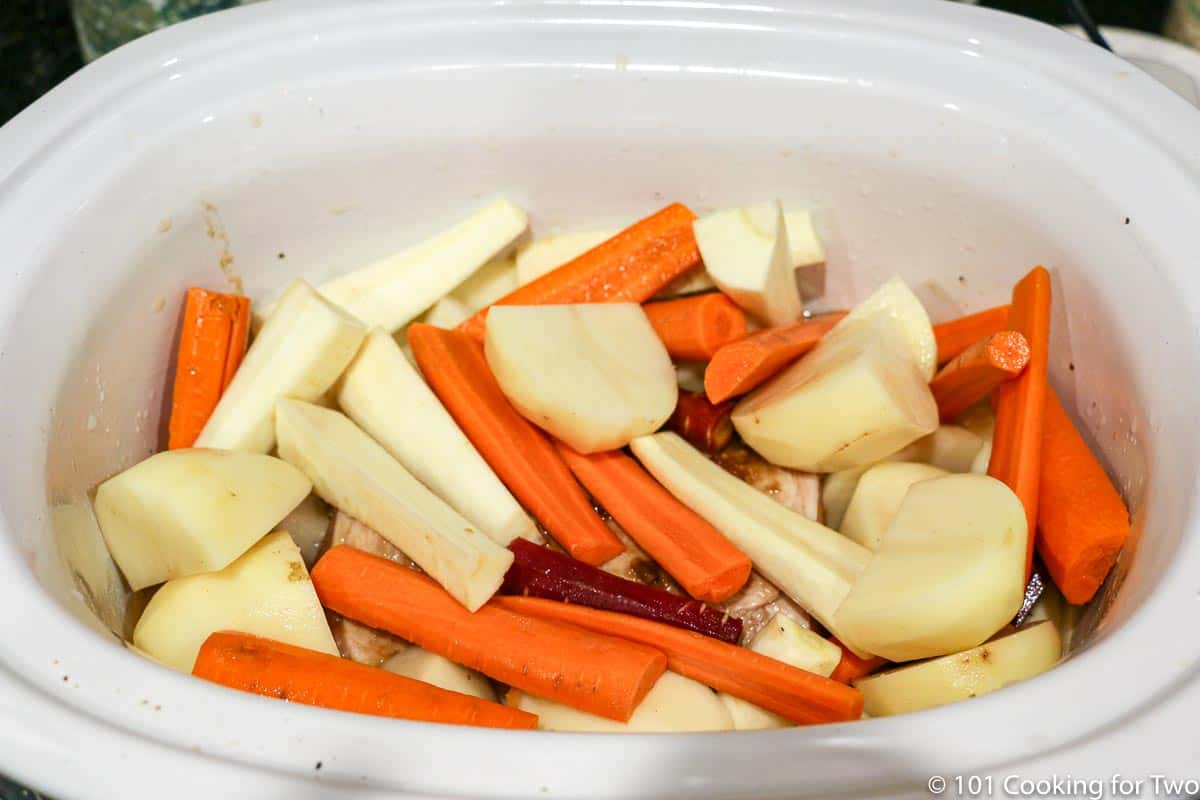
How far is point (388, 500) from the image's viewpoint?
1.04m

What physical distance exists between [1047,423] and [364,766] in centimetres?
81

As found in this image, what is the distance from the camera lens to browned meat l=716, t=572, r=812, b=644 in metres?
1.05

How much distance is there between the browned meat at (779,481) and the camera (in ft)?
3.74

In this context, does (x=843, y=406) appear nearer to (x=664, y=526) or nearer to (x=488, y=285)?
(x=664, y=526)

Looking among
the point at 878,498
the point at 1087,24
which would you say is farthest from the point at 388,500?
the point at 1087,24

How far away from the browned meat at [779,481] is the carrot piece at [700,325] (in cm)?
14

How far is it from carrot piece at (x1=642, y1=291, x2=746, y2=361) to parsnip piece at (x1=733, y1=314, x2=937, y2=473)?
3.6 inches

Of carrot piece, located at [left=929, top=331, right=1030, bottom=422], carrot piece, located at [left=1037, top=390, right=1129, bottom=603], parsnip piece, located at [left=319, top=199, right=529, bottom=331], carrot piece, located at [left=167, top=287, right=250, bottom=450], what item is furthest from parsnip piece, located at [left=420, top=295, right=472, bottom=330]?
carrot piece, located at [left=1037, top=390, right=1129, bottom=603]

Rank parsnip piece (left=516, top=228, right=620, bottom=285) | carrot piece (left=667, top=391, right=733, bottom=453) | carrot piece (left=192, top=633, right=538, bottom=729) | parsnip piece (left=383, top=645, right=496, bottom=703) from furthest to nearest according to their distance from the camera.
A: parsnip piece (left=516, top=228, right=620, bottom=285), carrot piece (left=667, top=391, right=733, bottom=453), parsnip piece (left=383, top=645, right=496, bottom=703), carrot piece (left=192, top=633, right=538, bottom=729)

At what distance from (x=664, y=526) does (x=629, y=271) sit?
35cm

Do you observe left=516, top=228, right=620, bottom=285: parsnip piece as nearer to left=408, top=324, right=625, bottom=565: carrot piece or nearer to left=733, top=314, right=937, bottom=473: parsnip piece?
left=408, top=324, right=625, bottom=565: carrot piece

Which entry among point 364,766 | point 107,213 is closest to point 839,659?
point 364,766

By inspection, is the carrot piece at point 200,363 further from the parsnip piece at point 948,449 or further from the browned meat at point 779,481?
the parsnip piece at point 948,449

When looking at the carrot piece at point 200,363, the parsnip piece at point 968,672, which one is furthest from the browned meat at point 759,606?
the carrot piece at point 200,363
